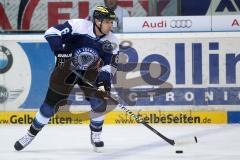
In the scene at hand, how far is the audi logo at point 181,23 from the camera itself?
294 inches

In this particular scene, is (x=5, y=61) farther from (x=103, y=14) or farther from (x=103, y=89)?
(x=103, y=14)

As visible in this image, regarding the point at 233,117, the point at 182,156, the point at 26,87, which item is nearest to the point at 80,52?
the point at 182,156

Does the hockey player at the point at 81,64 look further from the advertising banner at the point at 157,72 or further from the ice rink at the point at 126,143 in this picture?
the advertising banner at the point at 157,72

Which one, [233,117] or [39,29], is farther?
[39,29]

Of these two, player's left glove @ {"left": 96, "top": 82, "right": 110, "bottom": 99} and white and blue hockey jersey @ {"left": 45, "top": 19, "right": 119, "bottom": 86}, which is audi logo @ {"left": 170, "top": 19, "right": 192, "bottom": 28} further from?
player's left glove @ {"left": 96, "top": 82, "right": 110, "bottom": 99}

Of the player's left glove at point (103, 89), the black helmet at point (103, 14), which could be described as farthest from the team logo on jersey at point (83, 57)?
the black helmet at point (103, 14)

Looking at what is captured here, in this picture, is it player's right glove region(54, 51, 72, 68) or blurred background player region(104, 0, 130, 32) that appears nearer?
player's right glove region(54, 51, 72, 68)

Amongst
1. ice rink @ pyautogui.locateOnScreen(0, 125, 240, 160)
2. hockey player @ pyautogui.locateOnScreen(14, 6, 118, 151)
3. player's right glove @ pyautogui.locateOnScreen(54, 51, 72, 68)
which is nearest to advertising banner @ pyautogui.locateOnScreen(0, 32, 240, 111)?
ice rink @ pyautogui.locateOnScreen(0, 125, 240, 160)

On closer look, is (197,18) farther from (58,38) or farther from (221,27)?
(58,38)

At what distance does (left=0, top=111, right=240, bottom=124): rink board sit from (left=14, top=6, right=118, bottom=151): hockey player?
162 cm

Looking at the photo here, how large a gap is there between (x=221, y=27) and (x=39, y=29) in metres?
2.20

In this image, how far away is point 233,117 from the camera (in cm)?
728

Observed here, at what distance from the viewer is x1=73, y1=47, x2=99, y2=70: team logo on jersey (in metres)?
5.58

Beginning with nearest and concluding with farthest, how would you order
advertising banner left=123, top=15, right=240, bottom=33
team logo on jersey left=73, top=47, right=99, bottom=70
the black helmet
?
the black helmet < team logo on jersey left=73, top=47, right=99, bottom=70 < advertising banner left=123, top=15, right=240, bottom=33
